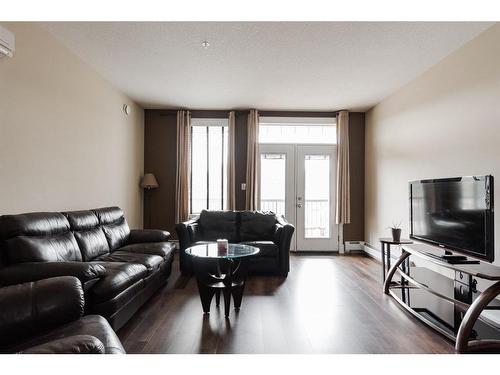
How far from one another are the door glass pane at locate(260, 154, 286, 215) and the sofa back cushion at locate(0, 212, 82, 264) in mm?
3621

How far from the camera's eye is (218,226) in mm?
4676

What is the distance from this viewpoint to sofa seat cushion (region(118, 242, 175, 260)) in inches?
135

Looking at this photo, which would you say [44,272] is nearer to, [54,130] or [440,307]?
[54,130]

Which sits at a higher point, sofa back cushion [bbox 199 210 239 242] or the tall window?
the tall window

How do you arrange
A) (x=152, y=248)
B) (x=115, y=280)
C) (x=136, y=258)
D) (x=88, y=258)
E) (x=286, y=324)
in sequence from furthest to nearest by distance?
(x=152, y=248) < (x=136, y=258) < (x=88, y=258) < (x=286, y=324) < (x=115, y=280)

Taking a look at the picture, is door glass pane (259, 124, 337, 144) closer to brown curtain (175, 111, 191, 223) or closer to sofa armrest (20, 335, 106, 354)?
brown curtain (175, 111, 191, 223)

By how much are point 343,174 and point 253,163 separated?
1.74m

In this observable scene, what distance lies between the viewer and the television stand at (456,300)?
6.86 ft

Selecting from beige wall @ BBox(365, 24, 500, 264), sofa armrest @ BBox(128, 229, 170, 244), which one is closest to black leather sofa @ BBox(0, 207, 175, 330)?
sofa armrest @ BBox(128, 229, 170, 244)

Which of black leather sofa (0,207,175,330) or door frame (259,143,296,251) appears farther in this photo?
door frame (259,143,296,251)

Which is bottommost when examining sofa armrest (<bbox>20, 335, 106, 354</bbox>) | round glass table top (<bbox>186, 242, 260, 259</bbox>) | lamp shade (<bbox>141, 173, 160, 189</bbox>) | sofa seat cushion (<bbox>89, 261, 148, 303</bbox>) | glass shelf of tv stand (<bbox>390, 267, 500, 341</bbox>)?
glass shelf of tv stand (<bbox>390, 267, 500, 341</bbox>)

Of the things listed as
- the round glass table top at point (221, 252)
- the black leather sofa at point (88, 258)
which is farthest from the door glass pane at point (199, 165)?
the round glass table top at point (221, 252)

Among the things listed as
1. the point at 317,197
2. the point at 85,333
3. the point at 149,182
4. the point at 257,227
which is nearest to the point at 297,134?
the point at 317,197

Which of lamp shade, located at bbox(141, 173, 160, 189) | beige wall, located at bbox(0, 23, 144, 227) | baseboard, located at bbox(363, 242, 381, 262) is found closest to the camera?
beige wall, located at bbox(0, 23, 144, 227)
